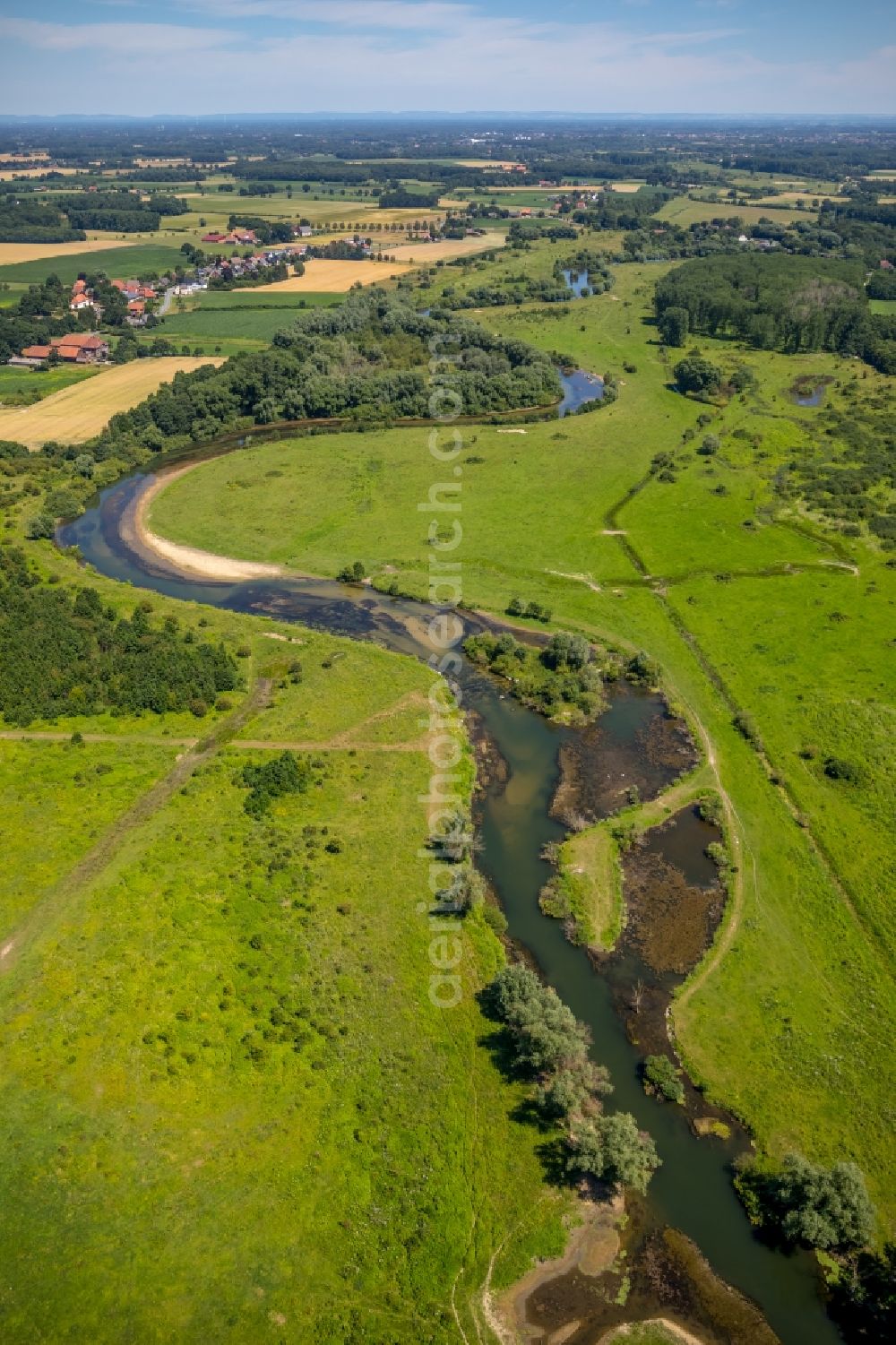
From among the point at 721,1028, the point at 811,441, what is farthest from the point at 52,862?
the point at 811,441

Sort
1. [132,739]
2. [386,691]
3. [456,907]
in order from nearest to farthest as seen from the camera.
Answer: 1. [456,907]
2. [132,739]
3. [386,691]

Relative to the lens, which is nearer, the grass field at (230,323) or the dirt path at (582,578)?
the dirt path at (582,578)

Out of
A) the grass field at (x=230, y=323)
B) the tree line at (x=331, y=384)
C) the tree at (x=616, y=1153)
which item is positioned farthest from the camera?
the grass field at (x=230, y=323)

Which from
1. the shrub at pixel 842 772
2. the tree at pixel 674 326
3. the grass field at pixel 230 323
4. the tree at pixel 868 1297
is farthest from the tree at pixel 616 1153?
the tree at pixel 674 326

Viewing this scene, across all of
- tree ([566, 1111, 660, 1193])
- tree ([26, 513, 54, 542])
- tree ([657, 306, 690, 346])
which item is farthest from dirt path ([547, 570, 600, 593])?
tree ([657, 306, 690, 346])

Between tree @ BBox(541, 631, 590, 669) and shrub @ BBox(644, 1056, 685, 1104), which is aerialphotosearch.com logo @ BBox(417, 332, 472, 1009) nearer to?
tree @ BBox(541, 631, 590, 669)

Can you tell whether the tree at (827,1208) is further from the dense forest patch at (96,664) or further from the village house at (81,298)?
the village house at (81,298)

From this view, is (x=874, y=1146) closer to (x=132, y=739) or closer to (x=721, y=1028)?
(x=721, y=1028)
